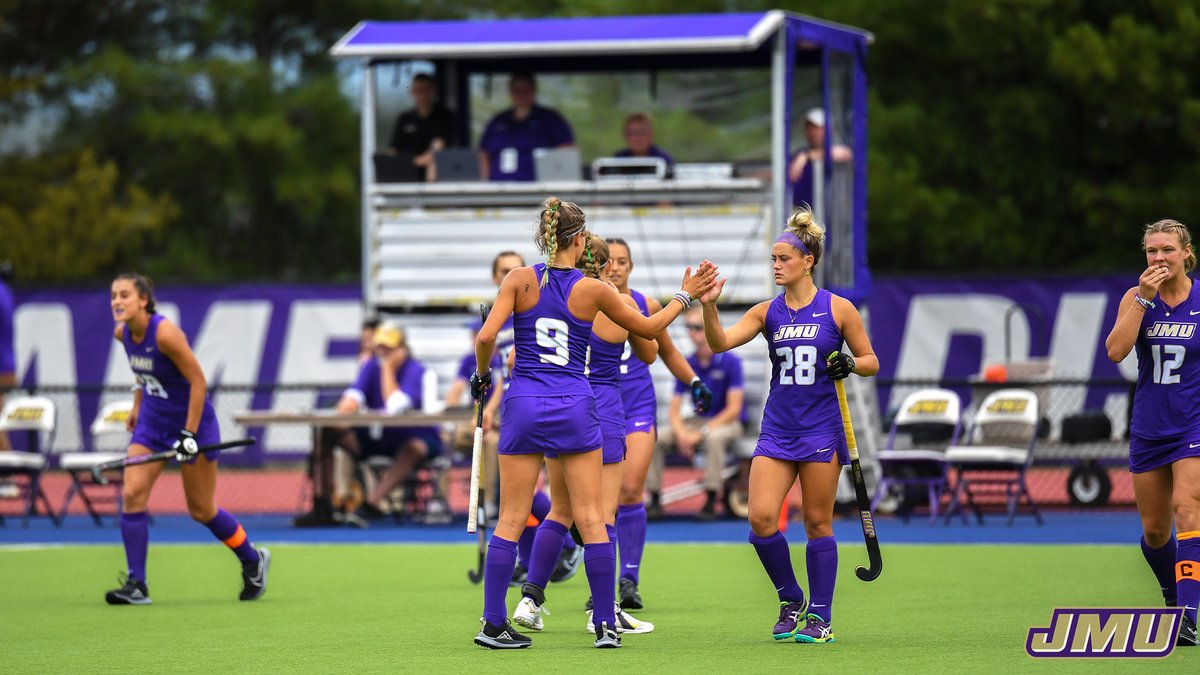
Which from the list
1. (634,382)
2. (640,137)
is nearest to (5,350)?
(640,137)

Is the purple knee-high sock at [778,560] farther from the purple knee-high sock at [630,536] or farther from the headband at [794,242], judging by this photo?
the purple knee-high sock at [630,536]

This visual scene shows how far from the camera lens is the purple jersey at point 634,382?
406 inches

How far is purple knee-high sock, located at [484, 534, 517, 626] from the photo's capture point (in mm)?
8359

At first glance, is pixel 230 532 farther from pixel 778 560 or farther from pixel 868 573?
pixel 868 573

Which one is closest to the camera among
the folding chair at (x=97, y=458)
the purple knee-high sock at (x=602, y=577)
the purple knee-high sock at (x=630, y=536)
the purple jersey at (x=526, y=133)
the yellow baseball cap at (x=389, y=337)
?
the purple knee-high sock at (x=602, y=577)

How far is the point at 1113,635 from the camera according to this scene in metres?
7.95

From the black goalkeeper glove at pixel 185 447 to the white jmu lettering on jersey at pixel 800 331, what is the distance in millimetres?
3861

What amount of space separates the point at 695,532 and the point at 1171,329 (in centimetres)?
763

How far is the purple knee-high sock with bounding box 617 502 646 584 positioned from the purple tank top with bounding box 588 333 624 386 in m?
1.00

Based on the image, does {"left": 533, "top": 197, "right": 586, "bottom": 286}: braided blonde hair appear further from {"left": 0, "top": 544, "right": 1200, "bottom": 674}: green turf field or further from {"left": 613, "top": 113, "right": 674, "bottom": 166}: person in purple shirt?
{"left": 613, "top": 113, "right": 674, "bottom": 166}: person in purple shirt

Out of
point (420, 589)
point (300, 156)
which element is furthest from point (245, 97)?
point (420, 589)

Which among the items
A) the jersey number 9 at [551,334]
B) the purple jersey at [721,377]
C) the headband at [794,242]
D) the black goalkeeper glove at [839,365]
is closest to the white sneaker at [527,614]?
the jersey number 9 at [551,334]

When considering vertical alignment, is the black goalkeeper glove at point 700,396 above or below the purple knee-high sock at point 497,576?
above

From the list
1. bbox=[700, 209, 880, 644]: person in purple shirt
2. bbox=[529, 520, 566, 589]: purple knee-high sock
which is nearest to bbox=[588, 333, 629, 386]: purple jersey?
bbox=[529, 520, 566, 589]: purple knee-high sock
